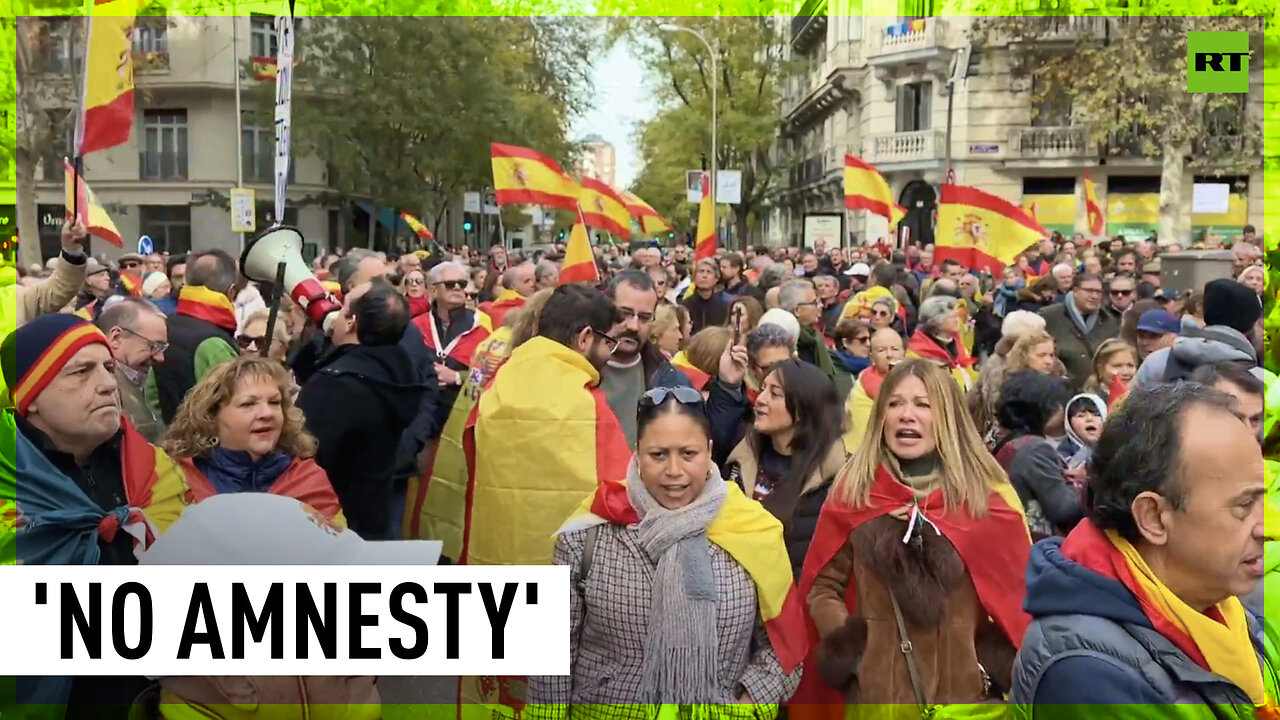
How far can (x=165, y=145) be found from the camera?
128 ft

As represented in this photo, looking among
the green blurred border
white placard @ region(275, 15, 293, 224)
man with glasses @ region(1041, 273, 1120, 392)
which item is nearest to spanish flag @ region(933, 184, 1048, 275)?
man with glasses @ region(1041, 273, 1120, 392)

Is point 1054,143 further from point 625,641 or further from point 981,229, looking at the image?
point 625,641

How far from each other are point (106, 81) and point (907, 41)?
1156 inches

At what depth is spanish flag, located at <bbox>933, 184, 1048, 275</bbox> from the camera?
39.1ft

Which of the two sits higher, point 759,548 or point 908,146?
point 908,146

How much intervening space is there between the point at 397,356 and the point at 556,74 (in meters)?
24.9

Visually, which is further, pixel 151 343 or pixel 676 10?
pixel 676 10

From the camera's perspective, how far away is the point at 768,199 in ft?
173

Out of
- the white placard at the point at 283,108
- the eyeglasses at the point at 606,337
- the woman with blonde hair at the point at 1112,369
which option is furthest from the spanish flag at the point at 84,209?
the woman with blonde hair at the point at 1112,369

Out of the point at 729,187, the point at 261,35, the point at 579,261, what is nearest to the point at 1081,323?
the point at 579,261

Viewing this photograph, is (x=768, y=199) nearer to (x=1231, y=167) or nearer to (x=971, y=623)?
(x=1231, y=167)

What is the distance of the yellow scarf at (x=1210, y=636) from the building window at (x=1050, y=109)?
31.6m

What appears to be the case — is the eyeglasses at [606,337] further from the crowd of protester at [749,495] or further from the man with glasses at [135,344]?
the man with glasses at [135,344]

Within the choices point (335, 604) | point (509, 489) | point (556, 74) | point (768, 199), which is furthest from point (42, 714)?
point (768, 199)
